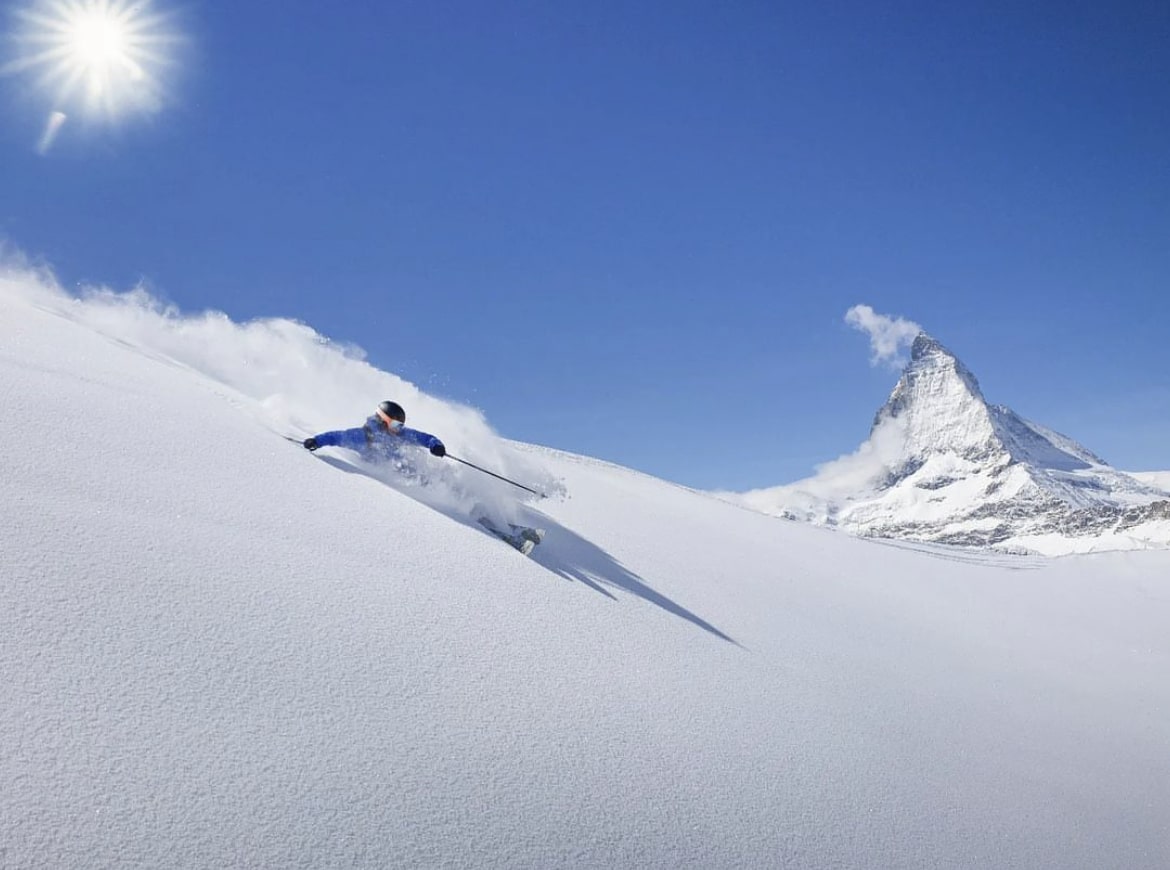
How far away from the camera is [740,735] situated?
4930 millimetres

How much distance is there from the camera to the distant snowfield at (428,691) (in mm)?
2859

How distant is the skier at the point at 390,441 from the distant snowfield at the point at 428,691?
0.29 metres

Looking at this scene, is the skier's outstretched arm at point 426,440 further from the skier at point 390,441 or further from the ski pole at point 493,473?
the ski pole at point 493,473

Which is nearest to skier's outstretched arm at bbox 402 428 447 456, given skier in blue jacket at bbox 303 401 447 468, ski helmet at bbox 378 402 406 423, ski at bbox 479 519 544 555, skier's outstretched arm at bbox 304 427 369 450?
skier in blue jacket at bbox 303 401 447 468

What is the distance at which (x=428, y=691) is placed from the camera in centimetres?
404

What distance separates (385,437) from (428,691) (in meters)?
4.72

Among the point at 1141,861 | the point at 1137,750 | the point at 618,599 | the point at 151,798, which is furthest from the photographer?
the point at 1137,750

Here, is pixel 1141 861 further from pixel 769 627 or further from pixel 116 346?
pixel 116 346

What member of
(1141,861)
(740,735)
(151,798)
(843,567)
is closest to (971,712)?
(1141,861)

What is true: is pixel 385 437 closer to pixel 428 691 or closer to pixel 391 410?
pixel 391 410

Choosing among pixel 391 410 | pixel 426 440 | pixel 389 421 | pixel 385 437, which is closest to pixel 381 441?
pixel 385 437

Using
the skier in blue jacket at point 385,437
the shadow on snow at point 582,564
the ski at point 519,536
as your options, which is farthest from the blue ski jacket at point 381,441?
the ski at point 519,536

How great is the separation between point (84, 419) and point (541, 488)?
5686 millimetres

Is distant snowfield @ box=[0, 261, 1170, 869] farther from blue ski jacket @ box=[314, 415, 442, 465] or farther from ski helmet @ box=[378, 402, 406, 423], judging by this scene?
ski helmet @ box=[378, 402, 406, 423]
